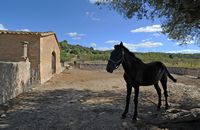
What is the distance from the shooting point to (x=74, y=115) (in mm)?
10641

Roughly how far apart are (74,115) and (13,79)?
219 inches

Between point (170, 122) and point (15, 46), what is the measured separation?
16.2 metres

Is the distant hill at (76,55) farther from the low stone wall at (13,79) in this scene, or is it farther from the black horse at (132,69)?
the black horse at (132,69)

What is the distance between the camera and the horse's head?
9305 mm

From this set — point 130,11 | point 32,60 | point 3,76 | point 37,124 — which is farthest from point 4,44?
point 37,124

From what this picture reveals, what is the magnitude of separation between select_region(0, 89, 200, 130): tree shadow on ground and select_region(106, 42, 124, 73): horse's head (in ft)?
5.57

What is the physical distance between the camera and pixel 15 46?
2316 cm

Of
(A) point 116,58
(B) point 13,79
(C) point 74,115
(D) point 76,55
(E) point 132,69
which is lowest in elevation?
(C) point 74,115

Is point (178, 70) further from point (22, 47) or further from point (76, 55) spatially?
point (76, 55)

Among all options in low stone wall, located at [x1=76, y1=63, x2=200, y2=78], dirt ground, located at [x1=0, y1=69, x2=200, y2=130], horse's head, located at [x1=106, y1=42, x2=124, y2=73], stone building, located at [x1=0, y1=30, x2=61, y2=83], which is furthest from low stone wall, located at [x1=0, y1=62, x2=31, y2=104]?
low stone wall, located at [x1=76, y1=63, x2=200, y2=78]

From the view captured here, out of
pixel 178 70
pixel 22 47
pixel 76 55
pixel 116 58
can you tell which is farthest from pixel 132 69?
pixel 76 55

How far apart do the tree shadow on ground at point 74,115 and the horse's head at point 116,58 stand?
1698 millimetres

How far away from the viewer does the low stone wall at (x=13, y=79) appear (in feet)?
43.2

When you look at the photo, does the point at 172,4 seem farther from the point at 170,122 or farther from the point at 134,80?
the point at 170,122
